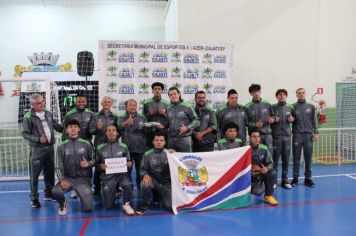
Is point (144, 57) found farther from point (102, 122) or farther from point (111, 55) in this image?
point (102, 122)

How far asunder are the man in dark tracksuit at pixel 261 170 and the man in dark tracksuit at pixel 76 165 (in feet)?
8.97

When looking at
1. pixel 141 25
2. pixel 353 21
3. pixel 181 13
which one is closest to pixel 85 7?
pixel 141 25

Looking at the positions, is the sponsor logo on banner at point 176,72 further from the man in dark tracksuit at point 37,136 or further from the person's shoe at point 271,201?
the person's shoe at point 271,201

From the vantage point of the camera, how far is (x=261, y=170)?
5.48 metres

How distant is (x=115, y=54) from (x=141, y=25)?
551cm

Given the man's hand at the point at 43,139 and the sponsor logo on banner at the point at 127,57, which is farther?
the sponsor logo on banner at the point at 127,57

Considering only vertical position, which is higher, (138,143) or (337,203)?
(138,143)

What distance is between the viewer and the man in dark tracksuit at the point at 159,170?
521cm

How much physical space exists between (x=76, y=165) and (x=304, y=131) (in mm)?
4465

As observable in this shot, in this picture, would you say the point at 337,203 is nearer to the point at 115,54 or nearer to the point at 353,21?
the point at 115,54

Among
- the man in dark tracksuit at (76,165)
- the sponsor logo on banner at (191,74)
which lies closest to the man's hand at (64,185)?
the man in dark tracksuit at (76,165)

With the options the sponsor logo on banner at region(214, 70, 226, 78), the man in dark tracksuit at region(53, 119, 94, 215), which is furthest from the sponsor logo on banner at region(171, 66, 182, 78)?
the man in dark tracksuit at region(53, 119, 94, 215)

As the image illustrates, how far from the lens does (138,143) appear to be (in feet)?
19.1

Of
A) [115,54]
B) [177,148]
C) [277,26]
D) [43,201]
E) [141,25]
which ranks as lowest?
[43,201]
